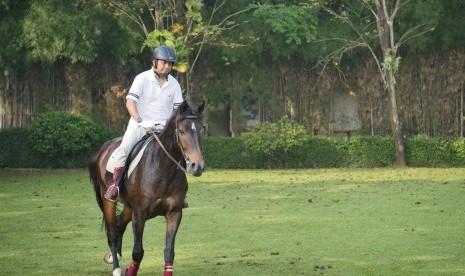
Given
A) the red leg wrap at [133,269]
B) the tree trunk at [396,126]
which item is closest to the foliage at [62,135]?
the tree trunk at [396,126]

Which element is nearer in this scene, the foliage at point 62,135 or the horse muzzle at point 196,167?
the horse muzzle at point 196,167

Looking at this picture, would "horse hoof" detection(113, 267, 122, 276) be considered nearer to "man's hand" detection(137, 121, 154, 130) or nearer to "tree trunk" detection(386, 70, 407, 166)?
"man's hand" detection(137, 121, 154, 130)

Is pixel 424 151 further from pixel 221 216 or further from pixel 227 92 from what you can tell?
pixel 221 216

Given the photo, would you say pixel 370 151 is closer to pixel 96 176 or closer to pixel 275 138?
pixel 275 138

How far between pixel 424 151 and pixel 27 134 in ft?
40.3

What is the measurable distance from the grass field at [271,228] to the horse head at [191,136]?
1814 mm

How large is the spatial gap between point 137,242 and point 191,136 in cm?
133

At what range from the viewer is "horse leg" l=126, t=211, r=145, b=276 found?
1009 centimetres

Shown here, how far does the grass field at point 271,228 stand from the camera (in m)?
11.4

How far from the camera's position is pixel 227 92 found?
109ft

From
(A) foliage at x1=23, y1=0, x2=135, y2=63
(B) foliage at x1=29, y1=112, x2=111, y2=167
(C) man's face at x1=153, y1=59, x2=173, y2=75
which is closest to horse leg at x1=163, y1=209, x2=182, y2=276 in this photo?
(C) man's face at x1=153, y1=59, x2=173, y2=75

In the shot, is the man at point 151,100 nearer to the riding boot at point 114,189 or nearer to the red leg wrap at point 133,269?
the riding boot at point 114,189

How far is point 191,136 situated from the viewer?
31.8ft

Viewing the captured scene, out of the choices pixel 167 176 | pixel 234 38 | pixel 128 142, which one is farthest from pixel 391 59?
pixel 167 176
